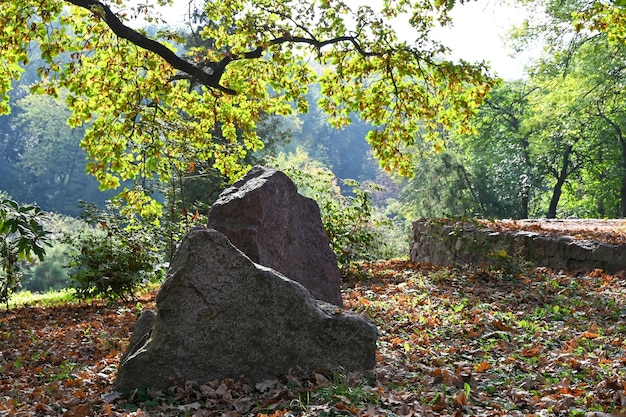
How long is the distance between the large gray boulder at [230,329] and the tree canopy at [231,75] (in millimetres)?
5405

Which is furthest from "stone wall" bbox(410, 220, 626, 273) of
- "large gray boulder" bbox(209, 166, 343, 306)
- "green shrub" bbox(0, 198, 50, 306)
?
"green shrub" bbox(0, 198, 50, 306)

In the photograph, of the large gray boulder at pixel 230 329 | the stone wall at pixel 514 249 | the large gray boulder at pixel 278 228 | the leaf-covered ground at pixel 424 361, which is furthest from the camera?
the stone wall at pixel 514 249

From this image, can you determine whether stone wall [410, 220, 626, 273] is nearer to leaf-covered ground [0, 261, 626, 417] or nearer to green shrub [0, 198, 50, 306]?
leaf-covered ground [0, 261, 626, 417]

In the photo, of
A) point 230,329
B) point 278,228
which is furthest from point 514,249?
point 230,329

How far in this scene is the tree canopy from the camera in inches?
377

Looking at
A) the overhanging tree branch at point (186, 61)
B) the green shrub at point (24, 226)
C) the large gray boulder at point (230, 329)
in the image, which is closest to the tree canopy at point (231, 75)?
the overhanging tree branch at point (186, 61)

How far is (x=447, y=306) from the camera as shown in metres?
7.53

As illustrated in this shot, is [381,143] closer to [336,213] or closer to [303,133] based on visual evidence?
[336,213]

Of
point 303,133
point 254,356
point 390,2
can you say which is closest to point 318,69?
point 303,133

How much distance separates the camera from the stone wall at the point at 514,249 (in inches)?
354

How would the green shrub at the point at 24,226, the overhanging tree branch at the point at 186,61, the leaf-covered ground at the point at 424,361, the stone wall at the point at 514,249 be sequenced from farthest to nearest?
the stone wall at the point at 514,249
the overhanging tree branch at the point at 186,61
the green shrub at the point at 24,226
the leaf-covered ground at the point at 424,361

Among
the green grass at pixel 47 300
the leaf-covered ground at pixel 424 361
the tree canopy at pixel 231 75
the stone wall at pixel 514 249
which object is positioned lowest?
the leaf-covered ground at pixel 424 361

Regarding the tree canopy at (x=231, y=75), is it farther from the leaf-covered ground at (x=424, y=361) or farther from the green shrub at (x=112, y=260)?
the leaf-covered ground at (x=424, y=361)

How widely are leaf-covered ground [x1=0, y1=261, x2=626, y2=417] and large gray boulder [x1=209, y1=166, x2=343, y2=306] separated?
820 mm
